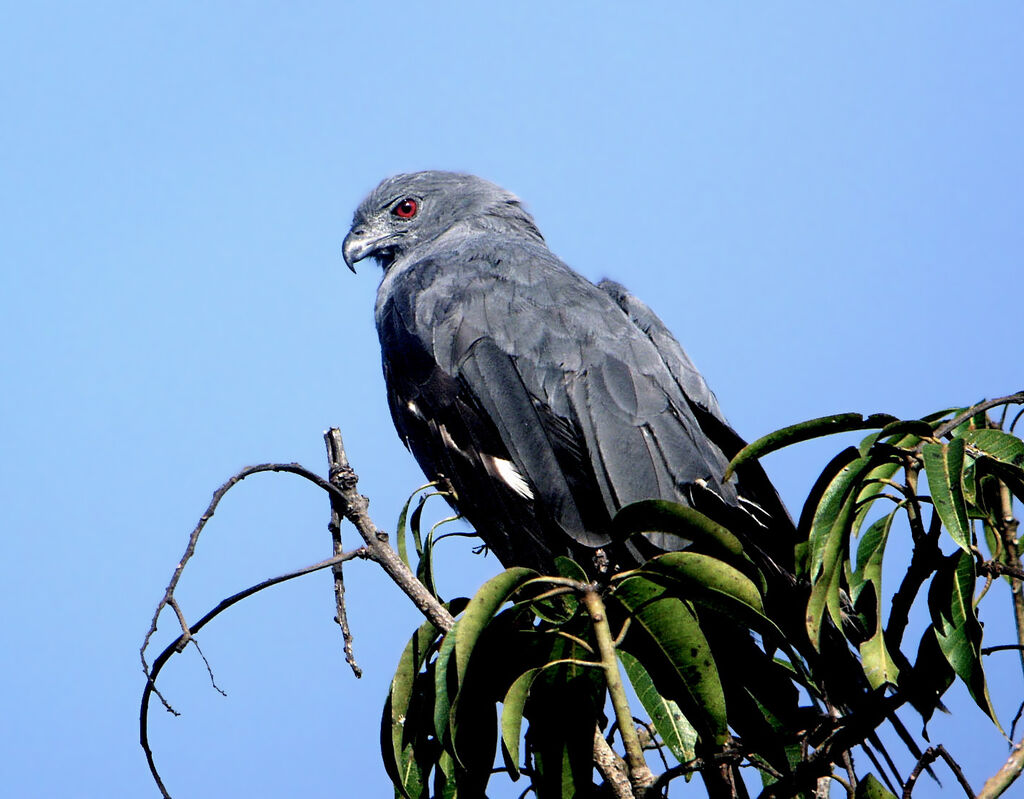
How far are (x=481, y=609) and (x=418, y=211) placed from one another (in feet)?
17.0

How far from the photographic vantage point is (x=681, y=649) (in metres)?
2.41

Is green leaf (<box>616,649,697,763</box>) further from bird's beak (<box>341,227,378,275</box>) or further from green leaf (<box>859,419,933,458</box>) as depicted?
bird's beak (<box>341,227,378,275</box>)

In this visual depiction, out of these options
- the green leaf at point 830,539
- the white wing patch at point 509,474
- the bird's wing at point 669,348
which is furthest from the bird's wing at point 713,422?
the green leaf at point 830,539

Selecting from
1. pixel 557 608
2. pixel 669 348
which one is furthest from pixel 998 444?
pixel 669 348

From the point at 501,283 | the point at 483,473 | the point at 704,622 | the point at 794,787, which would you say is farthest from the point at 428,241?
the point at 794,787

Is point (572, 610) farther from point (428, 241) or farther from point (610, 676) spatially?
point (428, 241)

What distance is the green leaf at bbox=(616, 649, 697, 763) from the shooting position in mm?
2676

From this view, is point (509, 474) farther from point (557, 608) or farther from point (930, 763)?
point (930, 763)

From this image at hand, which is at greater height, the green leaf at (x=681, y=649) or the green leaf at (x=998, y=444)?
the green leaf at (x=998, y=444)

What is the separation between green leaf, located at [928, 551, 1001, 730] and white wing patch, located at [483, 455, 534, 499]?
224 cm

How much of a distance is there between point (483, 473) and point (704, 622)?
1.67 m

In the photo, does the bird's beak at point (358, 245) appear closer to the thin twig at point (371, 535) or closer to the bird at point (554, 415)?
the bird at point (554, 415)

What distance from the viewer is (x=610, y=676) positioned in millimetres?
2145

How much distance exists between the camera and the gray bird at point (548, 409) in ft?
13.9
